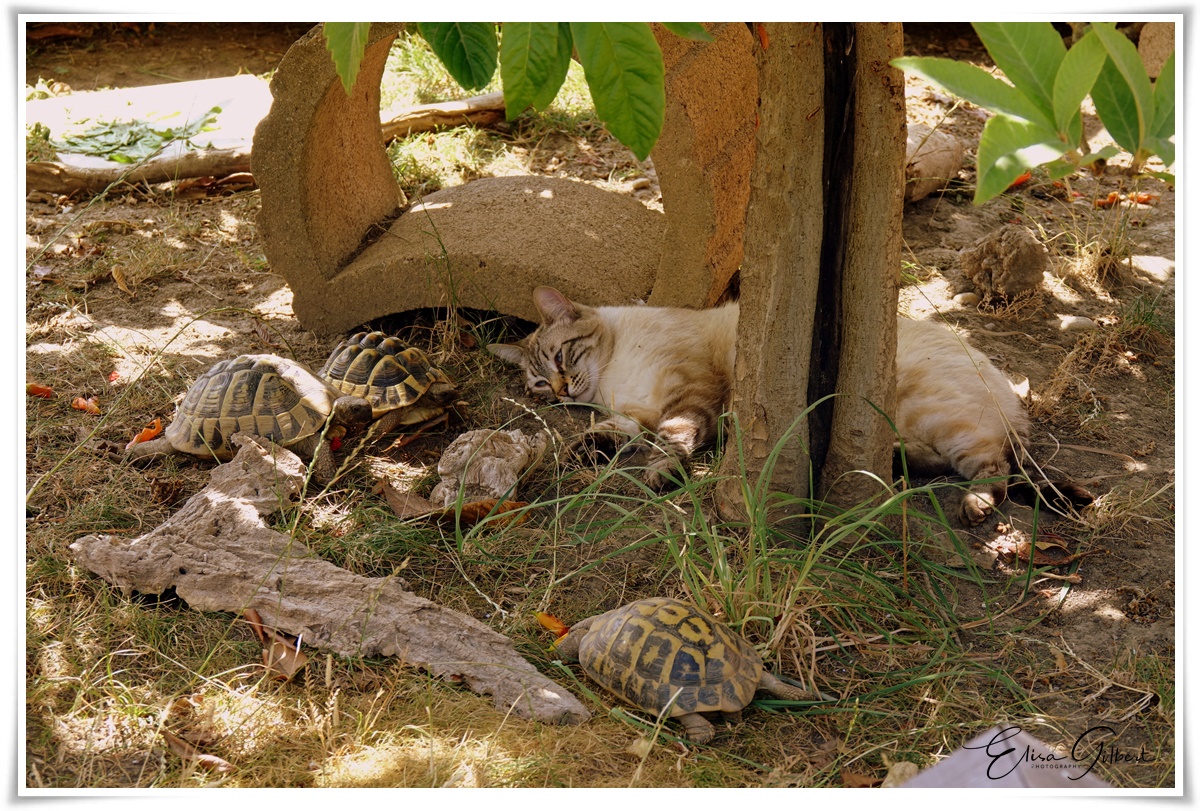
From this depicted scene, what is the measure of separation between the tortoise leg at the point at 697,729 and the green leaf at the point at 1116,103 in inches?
71.2

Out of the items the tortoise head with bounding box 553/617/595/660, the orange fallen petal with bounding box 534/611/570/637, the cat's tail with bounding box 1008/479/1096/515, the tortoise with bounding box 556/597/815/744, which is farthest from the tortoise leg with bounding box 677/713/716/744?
the cat's tail with bounding box 1008/479/1096/515

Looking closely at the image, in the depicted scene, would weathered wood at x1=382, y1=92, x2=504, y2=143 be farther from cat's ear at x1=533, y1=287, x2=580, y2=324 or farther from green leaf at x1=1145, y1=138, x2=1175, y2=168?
green leaf at x1=1145, y1=138, x2=1175, y2=168

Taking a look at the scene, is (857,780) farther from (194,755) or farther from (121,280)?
(121,280)

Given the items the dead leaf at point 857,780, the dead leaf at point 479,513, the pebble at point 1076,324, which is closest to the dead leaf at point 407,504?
the dead leaf at point 479,513

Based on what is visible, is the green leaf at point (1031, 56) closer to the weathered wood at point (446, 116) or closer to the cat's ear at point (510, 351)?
the cat's ear at point (510, 351)

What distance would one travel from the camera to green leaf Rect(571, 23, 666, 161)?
154 centimetres

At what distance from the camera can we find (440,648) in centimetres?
287

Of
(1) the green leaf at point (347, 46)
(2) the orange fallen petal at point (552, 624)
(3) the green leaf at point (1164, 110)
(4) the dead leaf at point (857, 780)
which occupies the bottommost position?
(4) the dead leaf at point (857, 780)

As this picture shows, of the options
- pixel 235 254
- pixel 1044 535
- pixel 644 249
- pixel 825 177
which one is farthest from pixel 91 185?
pixel 1044 535

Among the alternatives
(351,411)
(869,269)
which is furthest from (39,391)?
(869,269)

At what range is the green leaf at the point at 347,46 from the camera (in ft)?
5.09

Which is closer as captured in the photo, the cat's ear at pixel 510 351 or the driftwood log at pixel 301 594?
the driftwood log at pixel 301 594

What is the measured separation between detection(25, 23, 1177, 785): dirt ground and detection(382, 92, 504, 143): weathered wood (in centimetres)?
87

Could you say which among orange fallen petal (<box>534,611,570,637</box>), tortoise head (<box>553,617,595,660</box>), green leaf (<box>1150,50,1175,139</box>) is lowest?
orange fallen petal (<box>534,611,570,637</box>)
